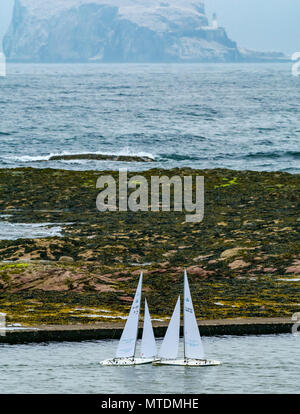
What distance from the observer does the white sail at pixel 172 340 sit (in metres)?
20.1

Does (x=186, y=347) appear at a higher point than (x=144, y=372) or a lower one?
higher

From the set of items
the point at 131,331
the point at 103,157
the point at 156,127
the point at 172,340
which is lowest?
the point at 172,340

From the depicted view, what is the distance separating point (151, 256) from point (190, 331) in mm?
14087

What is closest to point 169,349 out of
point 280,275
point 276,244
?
point 280,275

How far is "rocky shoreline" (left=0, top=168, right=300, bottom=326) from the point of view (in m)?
27.2

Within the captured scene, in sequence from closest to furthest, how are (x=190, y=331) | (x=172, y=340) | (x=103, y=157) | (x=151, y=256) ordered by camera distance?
(x=190, y=331) → (x=172, y=340) → (x=151, y=256) → (x=103, y=157)

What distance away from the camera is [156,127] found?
99.2 meters

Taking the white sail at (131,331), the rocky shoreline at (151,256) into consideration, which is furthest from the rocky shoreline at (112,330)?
the white sail at (131,331)

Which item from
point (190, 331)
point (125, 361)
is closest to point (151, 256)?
point (125, 361)

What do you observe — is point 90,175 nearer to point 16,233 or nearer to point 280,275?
point 16,233

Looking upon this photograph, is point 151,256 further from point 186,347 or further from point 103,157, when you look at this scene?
point 103,157

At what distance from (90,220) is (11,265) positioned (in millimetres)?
10153

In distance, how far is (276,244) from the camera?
34.7 metres

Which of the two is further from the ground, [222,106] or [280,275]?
[222,106]
